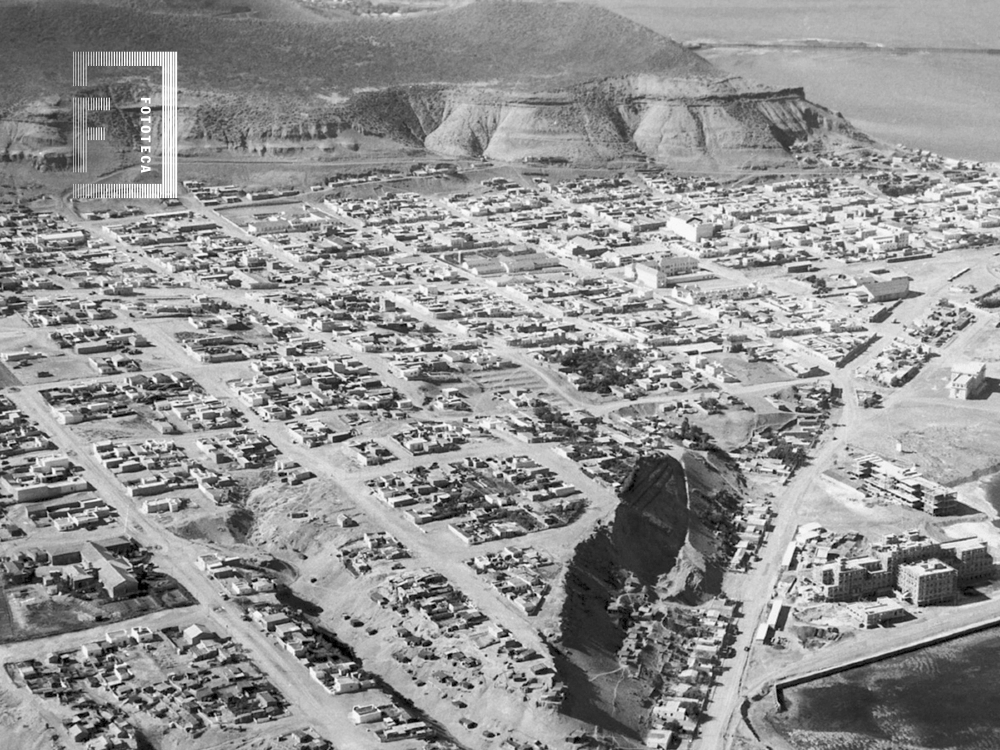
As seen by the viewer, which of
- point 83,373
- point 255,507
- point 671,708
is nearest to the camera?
point 671,708

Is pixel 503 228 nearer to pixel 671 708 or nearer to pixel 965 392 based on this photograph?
pixel 965 392

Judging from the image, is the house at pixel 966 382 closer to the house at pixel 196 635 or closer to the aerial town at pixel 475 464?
the aerial town at pixel 475 464

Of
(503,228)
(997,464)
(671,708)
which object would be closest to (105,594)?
(671,708)

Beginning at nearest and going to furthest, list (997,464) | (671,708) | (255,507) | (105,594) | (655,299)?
(671,708)
(105,594)
(255,507)
(997,464)
(655,299)

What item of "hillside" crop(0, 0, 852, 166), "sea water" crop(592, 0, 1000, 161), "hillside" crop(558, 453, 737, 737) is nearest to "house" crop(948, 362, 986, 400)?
"hillside" crop(558, 453, 737, 737)

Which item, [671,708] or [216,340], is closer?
[671,708]

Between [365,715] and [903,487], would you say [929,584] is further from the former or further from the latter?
[365,715]

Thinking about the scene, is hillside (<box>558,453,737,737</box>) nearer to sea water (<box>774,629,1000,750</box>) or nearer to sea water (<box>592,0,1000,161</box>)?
sea water (<box>774,629,1000,750</box>)
